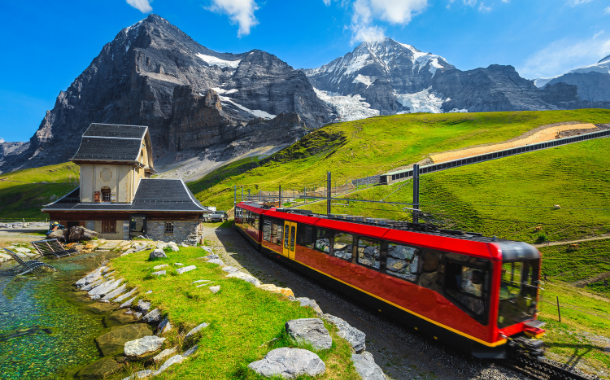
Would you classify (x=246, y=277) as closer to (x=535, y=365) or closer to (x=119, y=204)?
(x=535, y=365)

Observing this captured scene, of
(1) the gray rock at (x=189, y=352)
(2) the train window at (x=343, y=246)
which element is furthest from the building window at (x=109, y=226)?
(1) the gray rock at (x=189, y=352)

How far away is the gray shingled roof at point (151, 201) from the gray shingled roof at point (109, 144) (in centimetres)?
362

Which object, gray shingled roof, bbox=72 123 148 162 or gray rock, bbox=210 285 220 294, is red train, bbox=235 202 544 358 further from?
gray shingled roof, bbox=72 123 148 162

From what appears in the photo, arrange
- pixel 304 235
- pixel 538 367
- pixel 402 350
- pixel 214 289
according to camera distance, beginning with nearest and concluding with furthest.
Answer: pixel 538 367, pixel 402 350, pixel 214 289, pixel 304 235

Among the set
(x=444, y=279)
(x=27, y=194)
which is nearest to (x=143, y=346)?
(x=444, y=279)

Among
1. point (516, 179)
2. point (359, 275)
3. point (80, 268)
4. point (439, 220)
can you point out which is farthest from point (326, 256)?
point (516, 179)

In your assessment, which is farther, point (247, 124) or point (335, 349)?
point (247, 124)

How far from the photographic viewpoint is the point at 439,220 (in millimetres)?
28062

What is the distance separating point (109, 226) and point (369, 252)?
2811 cm

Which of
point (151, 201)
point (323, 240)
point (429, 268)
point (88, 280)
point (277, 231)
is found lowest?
point (88, 280)

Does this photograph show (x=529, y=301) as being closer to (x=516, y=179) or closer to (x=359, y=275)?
(x=359, y=275)

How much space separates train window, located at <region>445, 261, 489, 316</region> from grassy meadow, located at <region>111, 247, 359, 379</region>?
3.43 metres

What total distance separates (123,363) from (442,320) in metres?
8.88

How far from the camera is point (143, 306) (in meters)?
10.6
